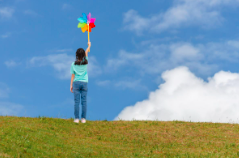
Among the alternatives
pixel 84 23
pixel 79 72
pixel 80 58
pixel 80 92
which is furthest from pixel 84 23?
pixel 80 92

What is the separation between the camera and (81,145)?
13102mm

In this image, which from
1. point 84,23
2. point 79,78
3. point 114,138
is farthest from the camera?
point 84,23

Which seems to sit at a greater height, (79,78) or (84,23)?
(84,23)

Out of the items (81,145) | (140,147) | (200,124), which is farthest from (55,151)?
(200,124)

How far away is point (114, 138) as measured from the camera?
15.0 m

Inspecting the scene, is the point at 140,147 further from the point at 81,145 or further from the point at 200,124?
the point at 200,124

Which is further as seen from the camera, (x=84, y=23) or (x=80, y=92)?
(x=84, y=23)

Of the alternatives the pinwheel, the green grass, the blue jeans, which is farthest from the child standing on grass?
the pinwheel

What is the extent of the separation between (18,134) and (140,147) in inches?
224

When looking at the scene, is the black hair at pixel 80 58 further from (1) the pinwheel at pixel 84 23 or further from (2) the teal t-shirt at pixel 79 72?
(1) the pinwheel at pixel 84 23

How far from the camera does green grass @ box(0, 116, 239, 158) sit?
11.8m

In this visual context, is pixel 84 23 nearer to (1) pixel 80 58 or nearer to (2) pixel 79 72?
(1) pixel 80 58

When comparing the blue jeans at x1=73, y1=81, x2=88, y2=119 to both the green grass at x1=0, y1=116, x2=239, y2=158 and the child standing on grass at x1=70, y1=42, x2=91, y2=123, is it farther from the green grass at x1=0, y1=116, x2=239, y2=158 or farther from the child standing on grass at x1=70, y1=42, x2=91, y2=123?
the green grass at x1=0, y1=116, x2=239, y2=158

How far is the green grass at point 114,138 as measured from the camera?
11836 mm
